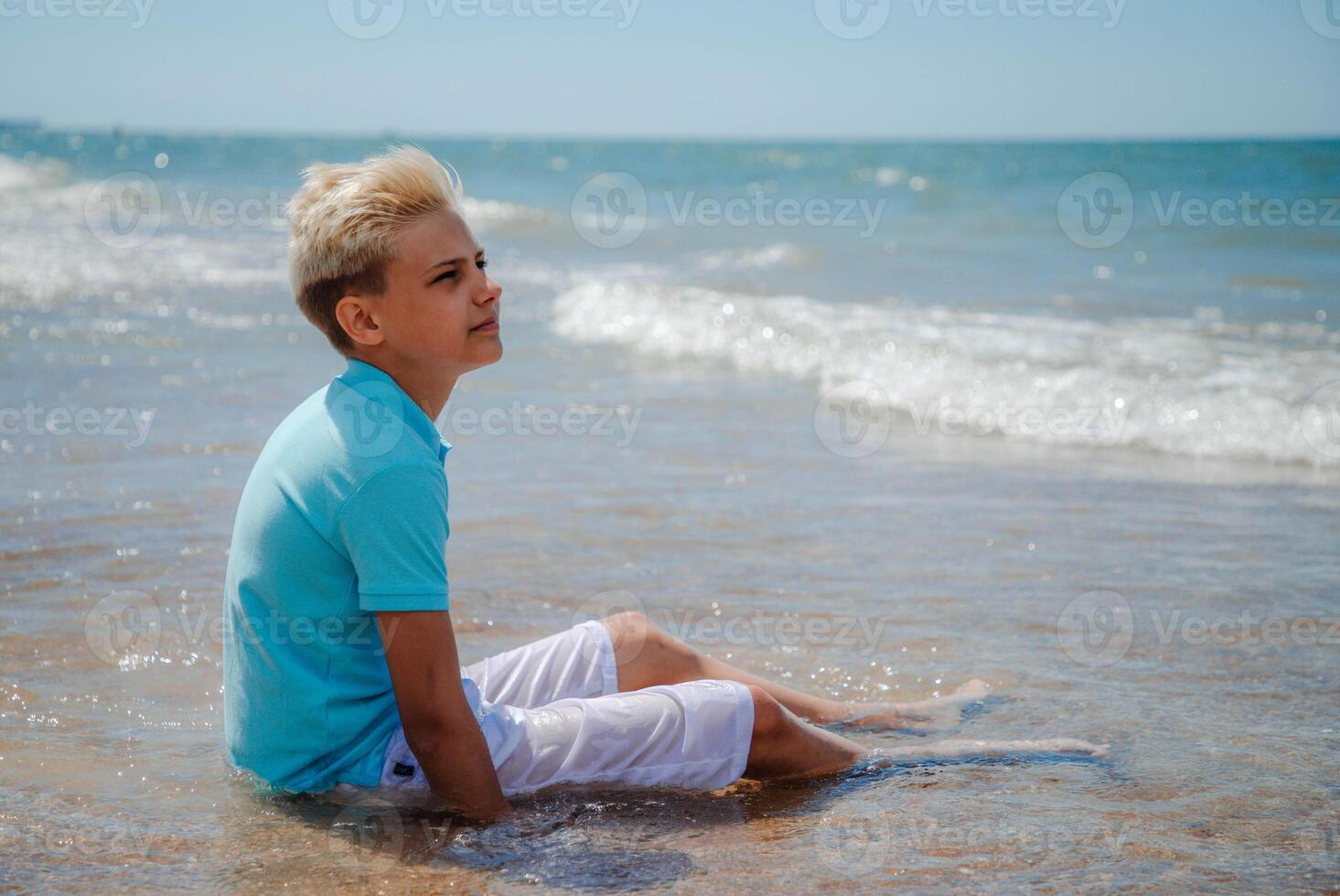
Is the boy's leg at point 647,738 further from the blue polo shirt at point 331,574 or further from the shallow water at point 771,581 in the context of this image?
the blue polo shirt at point 331,574

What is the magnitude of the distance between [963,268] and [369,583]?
51.0 feet

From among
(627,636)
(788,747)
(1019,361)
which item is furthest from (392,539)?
(1019,361)

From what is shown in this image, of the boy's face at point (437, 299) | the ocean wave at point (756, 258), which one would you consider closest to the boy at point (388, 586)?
the boy's face at point (437, 299)

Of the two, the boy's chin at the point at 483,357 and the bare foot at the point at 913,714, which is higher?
the boy's chin at the point at 483,357

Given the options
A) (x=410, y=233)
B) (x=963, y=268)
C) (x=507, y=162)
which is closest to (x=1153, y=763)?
(x=410, y=233)

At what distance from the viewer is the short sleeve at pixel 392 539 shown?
2.30 m

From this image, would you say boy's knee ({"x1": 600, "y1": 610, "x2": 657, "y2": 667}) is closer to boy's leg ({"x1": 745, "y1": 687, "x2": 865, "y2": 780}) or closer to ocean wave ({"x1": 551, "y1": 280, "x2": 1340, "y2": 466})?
boy's leg ({"x1": 745, "y1": 687, "x2": 865, "y2": 780})

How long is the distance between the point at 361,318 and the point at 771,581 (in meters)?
2.56

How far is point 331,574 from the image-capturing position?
241cm

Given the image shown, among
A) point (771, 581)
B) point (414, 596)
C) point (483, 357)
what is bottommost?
point (771, 581)

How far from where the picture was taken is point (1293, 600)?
14.9 ft

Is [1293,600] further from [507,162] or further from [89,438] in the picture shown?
[507,162]

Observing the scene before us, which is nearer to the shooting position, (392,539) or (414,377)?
(392,539)

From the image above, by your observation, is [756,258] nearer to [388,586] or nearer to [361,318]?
[361,318]
